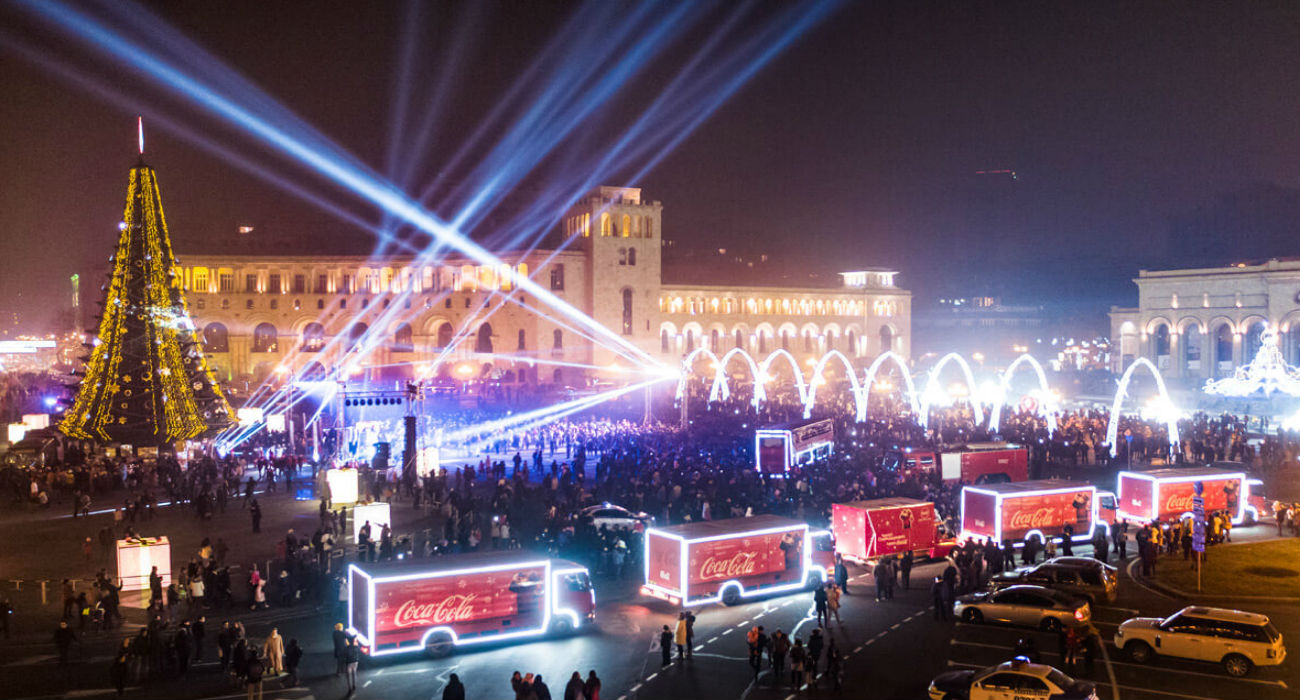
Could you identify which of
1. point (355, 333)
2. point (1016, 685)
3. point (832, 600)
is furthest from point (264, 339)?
point (1016, 685)

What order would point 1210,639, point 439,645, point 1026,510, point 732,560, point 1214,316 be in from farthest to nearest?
point 1214,316
point 1026,510
point 732,560
point 439,645
point 1210,639

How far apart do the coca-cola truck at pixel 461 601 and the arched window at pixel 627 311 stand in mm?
50041

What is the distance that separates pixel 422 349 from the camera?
Result: 6425 centimetres

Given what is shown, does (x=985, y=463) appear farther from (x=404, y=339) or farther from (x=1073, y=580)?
(x=404, y=339)

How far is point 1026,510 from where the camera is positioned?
21891 millimetres

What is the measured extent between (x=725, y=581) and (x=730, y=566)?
Answer: 10.9 inches

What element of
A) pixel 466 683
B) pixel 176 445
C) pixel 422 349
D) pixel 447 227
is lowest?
pixel 466 683

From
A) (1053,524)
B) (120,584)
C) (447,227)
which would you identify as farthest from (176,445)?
(447,227)

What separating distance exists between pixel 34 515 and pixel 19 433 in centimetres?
1474

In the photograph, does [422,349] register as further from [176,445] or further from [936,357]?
[936,357]

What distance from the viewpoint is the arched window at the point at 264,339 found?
63.9m

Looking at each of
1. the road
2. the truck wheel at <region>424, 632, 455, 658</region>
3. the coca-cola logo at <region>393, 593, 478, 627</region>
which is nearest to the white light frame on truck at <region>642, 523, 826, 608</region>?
the road

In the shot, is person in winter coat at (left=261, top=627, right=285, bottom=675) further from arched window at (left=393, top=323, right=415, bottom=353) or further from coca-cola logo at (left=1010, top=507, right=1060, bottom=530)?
arched window at (left=393, top=323, right=415, bottom=353)

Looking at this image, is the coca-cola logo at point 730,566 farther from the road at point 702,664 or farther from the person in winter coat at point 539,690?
the person in winter coat at point 539,690
